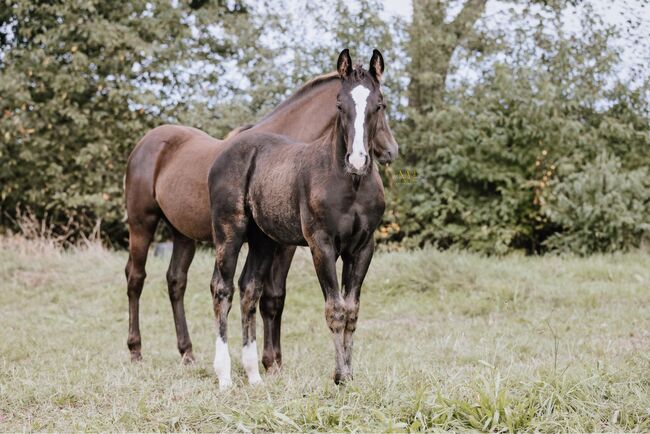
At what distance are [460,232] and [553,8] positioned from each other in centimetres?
468

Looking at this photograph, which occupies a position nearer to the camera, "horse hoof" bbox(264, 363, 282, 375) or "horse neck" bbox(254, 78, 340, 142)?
"horse hoof" bbox(264, 363, 282, 375)

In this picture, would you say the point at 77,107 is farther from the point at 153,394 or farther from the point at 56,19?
the point at 153,394

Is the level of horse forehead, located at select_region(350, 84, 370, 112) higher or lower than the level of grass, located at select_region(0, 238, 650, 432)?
higher

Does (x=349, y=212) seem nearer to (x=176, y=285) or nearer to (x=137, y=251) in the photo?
(x=176, y=285)

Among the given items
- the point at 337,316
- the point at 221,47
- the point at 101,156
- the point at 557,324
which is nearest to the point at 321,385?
the point at 337,316

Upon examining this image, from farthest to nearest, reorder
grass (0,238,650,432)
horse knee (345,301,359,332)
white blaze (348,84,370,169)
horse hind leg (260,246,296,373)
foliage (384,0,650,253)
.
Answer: foliage (384,0,650,253) → horse hind leg (260,246,296,373) → horse knee (345,301,359,332) → white blaze (348,84,370,169) → grass (0,238,650,432)

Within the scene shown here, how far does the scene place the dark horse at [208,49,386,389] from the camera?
4051 mm

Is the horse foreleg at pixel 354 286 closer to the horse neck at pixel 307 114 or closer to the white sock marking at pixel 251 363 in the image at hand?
the white sock marking at pixel 251 363

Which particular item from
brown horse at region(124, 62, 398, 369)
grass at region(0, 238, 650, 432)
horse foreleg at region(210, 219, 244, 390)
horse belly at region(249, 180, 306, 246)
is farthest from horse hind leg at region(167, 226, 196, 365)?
horse belly at region(249, 180, 306, 246)

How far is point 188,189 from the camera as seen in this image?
5.82m

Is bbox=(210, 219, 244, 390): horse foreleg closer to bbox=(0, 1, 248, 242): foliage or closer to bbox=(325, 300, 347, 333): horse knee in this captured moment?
bbox=(325, 300, 347, 333): horse knee

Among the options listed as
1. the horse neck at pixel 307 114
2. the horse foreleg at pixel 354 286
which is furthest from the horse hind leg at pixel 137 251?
the horse foreleg at pixel 354 286

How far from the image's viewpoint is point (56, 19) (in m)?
15.0

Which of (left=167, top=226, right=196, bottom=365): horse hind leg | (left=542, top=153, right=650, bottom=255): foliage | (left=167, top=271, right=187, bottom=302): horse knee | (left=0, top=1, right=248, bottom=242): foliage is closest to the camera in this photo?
(left=167, top=226, right=196, bottom=365): horse hind leg
